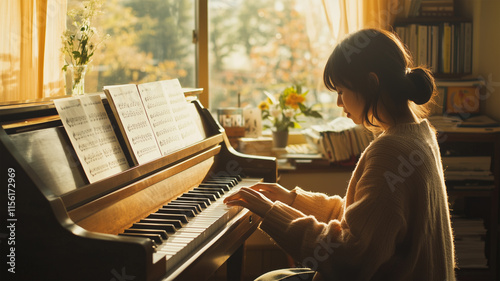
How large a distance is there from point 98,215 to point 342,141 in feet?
6.41

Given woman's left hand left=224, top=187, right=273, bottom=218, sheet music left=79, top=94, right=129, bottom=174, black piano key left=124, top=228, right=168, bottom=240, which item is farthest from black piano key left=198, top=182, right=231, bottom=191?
black piano key left=124, top=228, right=168, bottom=240

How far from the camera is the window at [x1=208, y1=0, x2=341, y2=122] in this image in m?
3.46

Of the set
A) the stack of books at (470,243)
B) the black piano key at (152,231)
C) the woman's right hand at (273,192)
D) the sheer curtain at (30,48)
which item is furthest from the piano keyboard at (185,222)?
the stack of books at (470,243)

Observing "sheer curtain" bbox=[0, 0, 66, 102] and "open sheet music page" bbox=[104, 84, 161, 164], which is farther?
"sheer curtain" bbox=[0, 0, 66, 102]

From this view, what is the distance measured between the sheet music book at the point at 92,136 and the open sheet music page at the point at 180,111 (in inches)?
15.9

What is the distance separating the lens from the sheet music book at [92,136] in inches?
59.2

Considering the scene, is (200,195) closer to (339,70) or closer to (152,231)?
(152,231)

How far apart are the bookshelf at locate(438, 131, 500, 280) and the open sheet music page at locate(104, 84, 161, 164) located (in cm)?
187

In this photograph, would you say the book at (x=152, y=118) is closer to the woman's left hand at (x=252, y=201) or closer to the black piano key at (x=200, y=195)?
the black piano key at (x=200, y=195)

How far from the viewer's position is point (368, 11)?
10.7 feet

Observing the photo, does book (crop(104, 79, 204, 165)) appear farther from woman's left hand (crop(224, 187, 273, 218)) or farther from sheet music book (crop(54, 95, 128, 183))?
woman's left hand (crop(224, 187, 273, 218))

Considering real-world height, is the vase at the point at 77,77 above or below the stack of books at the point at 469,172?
above

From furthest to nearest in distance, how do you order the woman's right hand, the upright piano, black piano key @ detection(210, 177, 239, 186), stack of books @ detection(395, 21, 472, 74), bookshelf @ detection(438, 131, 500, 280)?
1. stack of books @ detection(395, 21, 472, 74)
2. bookshelf @ detection(438, 131, 500, 280)
3. black piano key @ detection(210, 177, 239, 186)
4. the woman's right hand
5. the upright piano

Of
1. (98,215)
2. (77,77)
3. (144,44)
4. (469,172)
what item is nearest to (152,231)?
(98,215)
